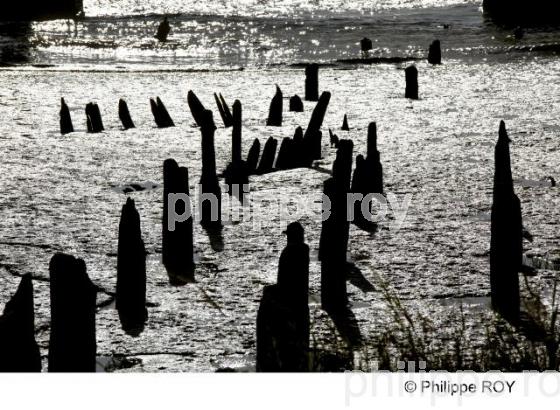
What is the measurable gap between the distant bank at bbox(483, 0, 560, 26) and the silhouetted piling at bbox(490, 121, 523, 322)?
36.1 meters

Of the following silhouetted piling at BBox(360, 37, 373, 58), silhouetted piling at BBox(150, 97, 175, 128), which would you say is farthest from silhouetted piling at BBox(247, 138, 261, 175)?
silhouetted piling at BBox(360, 37, 373, 58)

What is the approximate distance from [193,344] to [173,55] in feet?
91.1

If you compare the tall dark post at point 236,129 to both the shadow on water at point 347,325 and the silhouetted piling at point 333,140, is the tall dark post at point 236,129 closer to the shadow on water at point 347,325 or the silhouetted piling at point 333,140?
the silhouetted piling at point 333,140

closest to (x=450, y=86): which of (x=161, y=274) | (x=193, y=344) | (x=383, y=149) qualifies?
(x=383, y=149)

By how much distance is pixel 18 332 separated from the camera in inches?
207

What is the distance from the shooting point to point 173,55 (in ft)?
113

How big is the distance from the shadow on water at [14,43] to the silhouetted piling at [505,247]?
22.3m

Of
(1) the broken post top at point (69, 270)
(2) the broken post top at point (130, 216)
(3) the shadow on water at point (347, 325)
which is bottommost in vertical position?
(3) the shadow on water at point (347, 325)

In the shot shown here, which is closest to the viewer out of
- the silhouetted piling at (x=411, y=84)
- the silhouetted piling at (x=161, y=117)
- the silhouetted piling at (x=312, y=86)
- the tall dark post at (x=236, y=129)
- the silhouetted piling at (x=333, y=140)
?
the tall dark post at (x=236, y=129)

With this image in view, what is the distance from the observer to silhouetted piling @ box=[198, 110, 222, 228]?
35.4 ft

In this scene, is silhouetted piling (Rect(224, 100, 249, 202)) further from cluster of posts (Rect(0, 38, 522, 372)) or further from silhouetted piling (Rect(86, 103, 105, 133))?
silhouetted piling (Rect(86, 103, 105, 133))

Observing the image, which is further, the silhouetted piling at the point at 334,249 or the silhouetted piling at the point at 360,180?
the silhouetted piling at the point at 360,180

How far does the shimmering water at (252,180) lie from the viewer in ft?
26.9

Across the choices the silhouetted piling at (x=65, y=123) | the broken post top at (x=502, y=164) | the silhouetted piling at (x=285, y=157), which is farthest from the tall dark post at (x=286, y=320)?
the silhouetted piling at (x=65, y=123)
